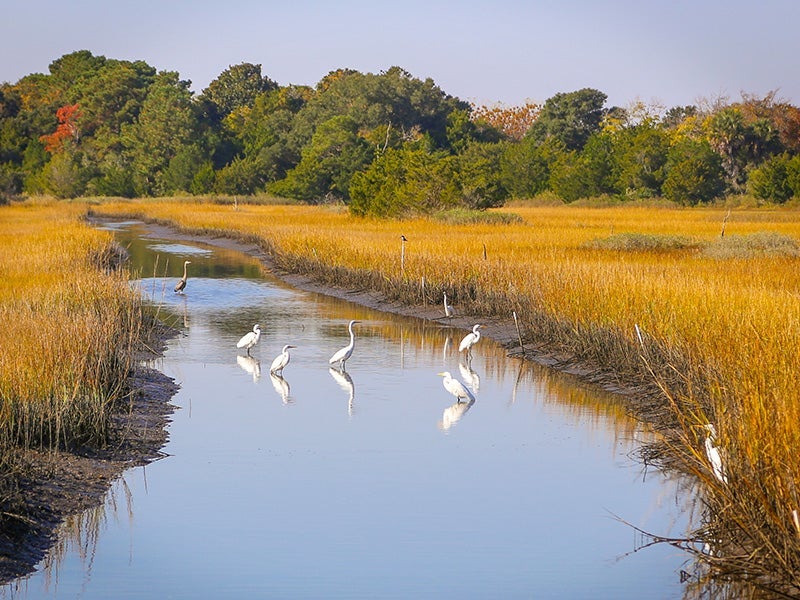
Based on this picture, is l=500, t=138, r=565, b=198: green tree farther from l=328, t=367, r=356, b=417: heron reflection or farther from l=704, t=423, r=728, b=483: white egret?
l=704, t=423, r=728, b=483: white egret

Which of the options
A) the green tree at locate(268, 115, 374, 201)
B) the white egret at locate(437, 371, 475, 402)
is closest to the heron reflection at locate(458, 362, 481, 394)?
the white egret at locate(437, 371, 475, 402)

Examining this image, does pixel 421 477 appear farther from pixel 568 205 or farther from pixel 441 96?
pixel 441 96

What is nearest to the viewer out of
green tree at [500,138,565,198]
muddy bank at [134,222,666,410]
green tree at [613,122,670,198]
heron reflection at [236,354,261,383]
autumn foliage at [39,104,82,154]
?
muddy bank at [134,222,666,410]

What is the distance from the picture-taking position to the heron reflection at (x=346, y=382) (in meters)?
13.2

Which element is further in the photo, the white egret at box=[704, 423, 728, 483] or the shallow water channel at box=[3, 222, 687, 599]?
the shallow water channel at box=[3, 222, 687, 599]

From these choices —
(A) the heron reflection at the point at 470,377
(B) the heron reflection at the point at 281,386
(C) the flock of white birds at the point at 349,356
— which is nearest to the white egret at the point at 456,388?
(C) the flock of white birds at the point at 349,356

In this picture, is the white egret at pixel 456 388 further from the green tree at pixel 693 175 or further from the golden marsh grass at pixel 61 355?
the green tree at pixel 693 175

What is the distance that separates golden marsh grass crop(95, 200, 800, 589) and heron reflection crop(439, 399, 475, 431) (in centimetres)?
191

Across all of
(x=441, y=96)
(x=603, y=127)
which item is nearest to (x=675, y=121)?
(x=603, y=127)

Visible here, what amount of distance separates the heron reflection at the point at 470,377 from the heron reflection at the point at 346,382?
57.2 inches

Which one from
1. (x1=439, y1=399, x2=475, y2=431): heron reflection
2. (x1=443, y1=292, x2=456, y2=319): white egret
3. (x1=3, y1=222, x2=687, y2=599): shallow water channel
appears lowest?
(x1=3, y1=222, x2=687, y2=599): shallow water channel

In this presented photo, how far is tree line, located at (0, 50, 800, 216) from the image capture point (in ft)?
185

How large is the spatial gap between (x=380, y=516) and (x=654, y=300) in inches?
282

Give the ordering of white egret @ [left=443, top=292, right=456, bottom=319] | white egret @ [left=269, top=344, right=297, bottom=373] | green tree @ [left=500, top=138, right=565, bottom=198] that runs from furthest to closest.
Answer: green tree @ [left=500, top=138, right=565, bottom=198], white egret @ [left=443, top=292, right=456, bottom=319], white egret @ [left=269, top=344, right=297, bottom=373]
